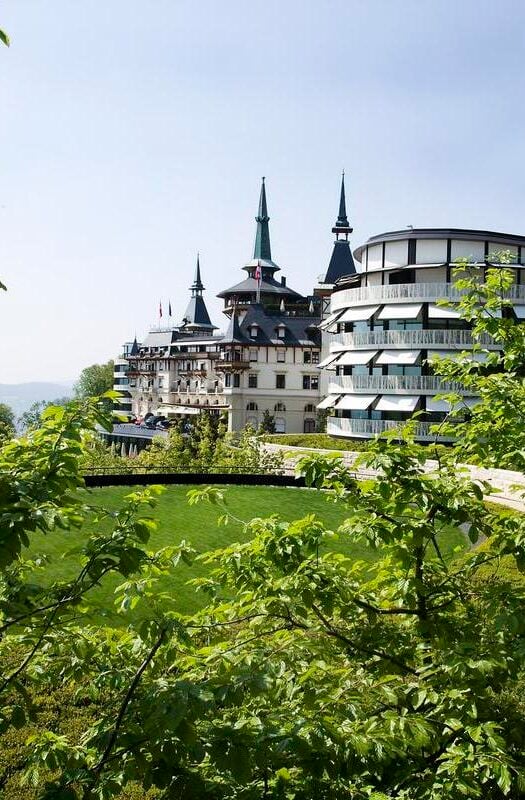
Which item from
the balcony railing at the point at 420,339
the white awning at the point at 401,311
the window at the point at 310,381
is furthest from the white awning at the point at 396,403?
the window at the point at 310,381

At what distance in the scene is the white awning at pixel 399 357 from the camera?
4972 cm

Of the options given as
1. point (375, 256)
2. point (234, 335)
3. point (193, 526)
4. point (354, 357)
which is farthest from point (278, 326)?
point (193, 526)

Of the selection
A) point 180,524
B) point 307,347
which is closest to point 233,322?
point 307,347

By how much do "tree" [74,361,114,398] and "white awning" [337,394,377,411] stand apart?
289ft

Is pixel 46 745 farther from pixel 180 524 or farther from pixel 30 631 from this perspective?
pixel 180 524

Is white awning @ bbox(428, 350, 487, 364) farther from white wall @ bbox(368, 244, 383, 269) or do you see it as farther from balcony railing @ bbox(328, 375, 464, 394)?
white wall @ bbox(368, 244, 383, 269)

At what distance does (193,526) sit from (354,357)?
28453 millimetres

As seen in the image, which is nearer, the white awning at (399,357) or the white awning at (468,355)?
the white awning at (468,355)

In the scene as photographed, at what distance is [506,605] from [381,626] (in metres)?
1.36

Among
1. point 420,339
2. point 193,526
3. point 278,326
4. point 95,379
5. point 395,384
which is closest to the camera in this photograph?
point 193,526

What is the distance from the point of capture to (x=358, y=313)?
52844mm

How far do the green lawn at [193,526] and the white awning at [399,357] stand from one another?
57.1ft

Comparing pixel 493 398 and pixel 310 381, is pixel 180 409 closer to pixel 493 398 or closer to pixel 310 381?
pixel 310 381

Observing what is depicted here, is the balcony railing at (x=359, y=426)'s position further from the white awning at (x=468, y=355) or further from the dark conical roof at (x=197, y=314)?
the dark conical roof at (x=197, y=314)
